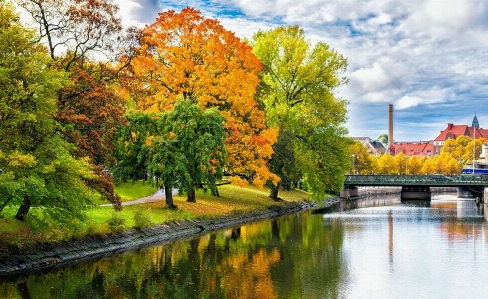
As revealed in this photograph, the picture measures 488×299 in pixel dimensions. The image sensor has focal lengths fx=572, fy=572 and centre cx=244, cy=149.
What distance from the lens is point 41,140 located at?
2489 centimetres

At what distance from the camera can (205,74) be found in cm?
4294

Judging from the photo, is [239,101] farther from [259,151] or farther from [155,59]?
[155,59]

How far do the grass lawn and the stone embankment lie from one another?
0.42 m

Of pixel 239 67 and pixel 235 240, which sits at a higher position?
pixel 239 67

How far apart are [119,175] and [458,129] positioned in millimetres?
177858

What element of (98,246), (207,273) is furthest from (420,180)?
(207,273)

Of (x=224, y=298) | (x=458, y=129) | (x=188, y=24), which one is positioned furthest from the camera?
(x=458, y=129)

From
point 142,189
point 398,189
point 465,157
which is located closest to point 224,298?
point 142,189

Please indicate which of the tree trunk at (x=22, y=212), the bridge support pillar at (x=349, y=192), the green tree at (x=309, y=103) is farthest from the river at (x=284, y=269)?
the bridge support pillar at (x=349, y=192)

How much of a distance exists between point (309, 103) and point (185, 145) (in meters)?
19.2

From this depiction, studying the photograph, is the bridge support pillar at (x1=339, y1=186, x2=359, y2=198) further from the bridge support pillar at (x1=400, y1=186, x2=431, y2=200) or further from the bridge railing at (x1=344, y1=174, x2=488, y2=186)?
the bridge support pillar at (x1=400, y1=186, x2=431, y2=200)

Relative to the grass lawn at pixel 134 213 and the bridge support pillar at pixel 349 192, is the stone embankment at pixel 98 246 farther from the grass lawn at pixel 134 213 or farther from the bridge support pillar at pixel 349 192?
the bridge support pillar at pixel 349 192

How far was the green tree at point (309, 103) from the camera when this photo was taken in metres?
54.5

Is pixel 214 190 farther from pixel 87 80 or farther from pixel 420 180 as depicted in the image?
pixel 420 180
